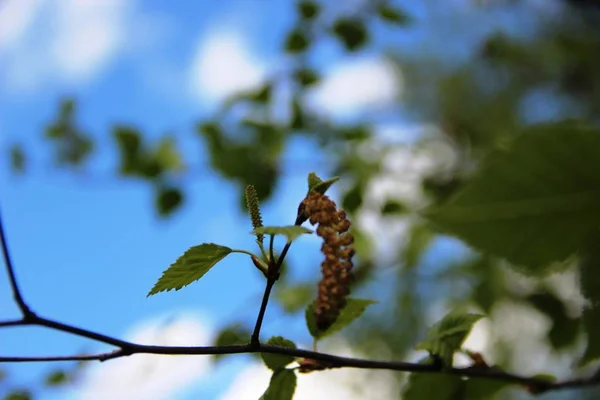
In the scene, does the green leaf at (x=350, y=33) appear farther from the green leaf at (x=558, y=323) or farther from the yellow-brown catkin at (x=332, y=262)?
the yellow-brown catkin at (x=332, y=262)

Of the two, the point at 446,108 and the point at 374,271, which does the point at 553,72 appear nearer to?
the point at 446,108

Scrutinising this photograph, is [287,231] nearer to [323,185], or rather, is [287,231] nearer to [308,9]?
[323,185]

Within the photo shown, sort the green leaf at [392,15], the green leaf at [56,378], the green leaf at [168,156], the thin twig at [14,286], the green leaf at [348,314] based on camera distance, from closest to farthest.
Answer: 1. the thin twig at [14,286]
2. the green leaf at [348,314]
3. the green leaf at [56,378]
4. the green leaf at [392,15]
5. the green leaf at [168,156]

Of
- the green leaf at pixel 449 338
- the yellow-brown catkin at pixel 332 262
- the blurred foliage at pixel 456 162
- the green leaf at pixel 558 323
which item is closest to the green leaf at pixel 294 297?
the blurred foliage at pixel 456 162

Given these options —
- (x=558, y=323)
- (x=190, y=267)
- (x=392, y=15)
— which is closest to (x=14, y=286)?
(x=190, y=267)

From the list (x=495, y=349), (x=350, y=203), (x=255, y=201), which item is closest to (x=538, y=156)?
(x=255, y=201)

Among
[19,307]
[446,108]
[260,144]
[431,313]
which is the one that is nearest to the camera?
[19,307]
